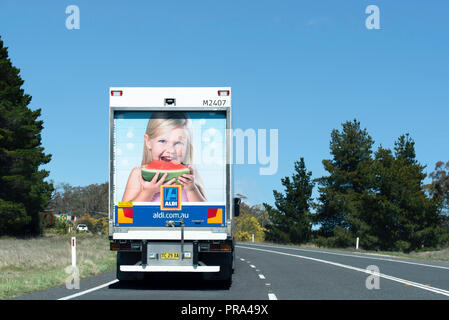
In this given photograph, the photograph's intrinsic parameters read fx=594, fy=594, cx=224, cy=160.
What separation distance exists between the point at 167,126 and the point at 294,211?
6225cm

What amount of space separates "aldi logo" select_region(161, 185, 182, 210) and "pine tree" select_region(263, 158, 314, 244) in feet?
201

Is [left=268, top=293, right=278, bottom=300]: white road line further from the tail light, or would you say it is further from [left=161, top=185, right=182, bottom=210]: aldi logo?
the tail light

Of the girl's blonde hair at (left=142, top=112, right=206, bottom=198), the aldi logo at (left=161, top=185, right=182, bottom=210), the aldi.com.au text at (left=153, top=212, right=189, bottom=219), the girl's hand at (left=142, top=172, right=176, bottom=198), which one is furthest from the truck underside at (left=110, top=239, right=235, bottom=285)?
the girl's blonde hair at (left=142, top=112, right=206, bottom=198)

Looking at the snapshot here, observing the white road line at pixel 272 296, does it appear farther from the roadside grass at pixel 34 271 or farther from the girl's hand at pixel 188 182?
the roadside grass at pixel 34 271

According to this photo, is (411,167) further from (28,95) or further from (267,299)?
(267,299)

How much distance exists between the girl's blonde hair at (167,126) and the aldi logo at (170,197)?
626 millimetres

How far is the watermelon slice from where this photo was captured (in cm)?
1317

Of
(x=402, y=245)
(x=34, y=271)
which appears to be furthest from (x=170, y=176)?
(x=402, y=245)

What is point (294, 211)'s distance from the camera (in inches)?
2926

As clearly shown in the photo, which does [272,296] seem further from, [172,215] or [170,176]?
[170,176]

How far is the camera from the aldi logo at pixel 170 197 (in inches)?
515
